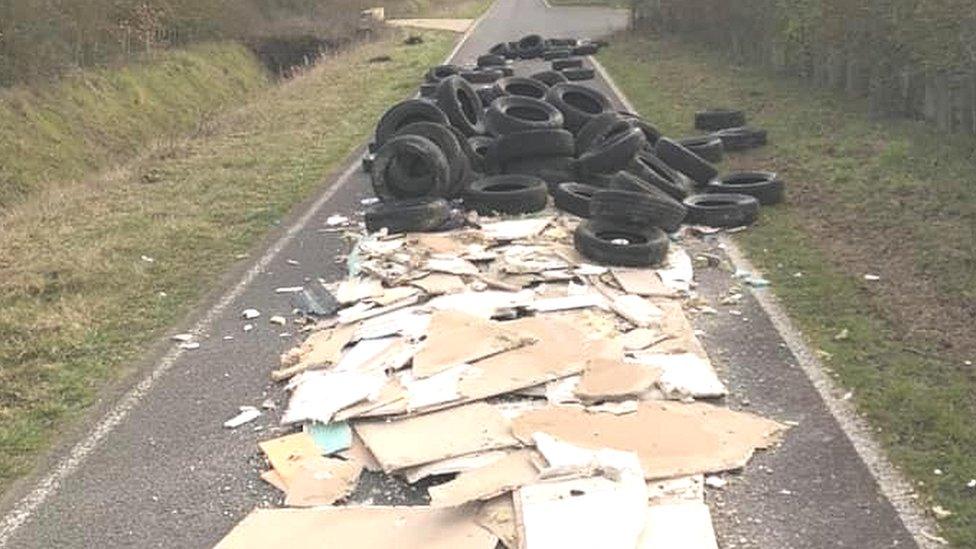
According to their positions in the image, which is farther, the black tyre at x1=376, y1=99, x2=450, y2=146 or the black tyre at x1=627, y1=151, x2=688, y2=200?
the black tyre at x1=376, y1=99, x2=450, y2=146

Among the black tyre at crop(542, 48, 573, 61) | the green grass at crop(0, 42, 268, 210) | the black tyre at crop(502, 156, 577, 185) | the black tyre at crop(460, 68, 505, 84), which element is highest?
the black tyre at crop(460, 68, 505, 84)

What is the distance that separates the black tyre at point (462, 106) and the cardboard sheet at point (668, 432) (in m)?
7.26

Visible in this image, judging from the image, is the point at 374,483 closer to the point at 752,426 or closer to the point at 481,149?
the point at 752,426

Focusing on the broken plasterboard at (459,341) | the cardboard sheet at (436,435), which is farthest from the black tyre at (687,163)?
the cardboard sheet at (436,435)

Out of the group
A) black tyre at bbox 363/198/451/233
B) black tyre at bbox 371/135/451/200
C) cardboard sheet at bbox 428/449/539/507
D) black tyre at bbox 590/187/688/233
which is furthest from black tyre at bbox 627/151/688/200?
cardboard sheet at bbox 428/449/539/507

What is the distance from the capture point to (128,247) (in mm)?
10562

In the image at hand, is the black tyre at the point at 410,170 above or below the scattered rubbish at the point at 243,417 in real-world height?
above

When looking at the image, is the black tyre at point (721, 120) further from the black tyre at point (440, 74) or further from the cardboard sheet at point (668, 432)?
the cardboard sheet at point (668, 432)

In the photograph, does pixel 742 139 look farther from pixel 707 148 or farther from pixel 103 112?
pixel 103 112

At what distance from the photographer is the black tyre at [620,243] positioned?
8.97 metres

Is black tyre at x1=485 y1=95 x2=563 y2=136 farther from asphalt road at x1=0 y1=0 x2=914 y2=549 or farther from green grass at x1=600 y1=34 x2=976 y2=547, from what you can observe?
asphalt road at x1=0 y1=0 x2=914 y2=549

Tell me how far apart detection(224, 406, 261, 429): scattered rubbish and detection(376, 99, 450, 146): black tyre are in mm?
6409

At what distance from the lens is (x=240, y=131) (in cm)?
1848

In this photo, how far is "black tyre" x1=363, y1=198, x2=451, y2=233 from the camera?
405 inches
